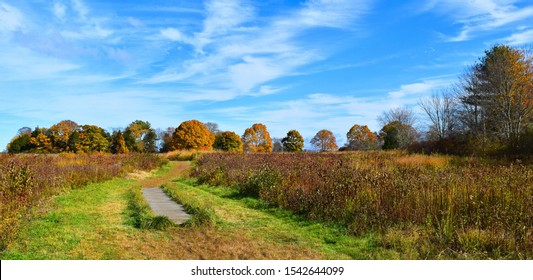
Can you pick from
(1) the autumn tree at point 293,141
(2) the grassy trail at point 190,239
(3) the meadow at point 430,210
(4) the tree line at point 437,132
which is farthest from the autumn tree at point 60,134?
(3) the meadow at point 430,210

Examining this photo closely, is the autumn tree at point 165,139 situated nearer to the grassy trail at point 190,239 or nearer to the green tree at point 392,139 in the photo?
the green tree at point 392,139

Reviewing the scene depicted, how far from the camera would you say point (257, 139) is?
208 feet

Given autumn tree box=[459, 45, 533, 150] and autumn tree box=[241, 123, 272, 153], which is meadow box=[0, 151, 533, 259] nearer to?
autumn tree box=[459, 45, 533, 150]

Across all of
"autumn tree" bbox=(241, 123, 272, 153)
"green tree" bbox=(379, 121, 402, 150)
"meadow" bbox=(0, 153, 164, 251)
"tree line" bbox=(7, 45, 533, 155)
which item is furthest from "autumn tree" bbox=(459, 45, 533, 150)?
"autumn tree" bbox=(241, 123, 272, 153)

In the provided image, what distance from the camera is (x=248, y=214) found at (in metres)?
7.93

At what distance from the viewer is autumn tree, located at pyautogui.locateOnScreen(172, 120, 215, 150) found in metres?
46.4

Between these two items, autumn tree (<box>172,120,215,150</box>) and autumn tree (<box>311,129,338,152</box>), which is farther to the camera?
autumn tree (<box>311,129,338,152</box>)

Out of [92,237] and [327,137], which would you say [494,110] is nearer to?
[92,237]

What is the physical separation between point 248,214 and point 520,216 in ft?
16.6

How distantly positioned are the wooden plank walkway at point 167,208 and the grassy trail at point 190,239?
30.5 inches

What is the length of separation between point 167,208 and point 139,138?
165ft

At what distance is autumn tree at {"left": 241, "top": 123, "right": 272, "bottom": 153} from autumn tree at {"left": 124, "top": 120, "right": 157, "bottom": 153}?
15747mm

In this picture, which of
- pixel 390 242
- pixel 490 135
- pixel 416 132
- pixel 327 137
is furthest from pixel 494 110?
pixel 327 137

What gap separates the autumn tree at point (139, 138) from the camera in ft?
176
